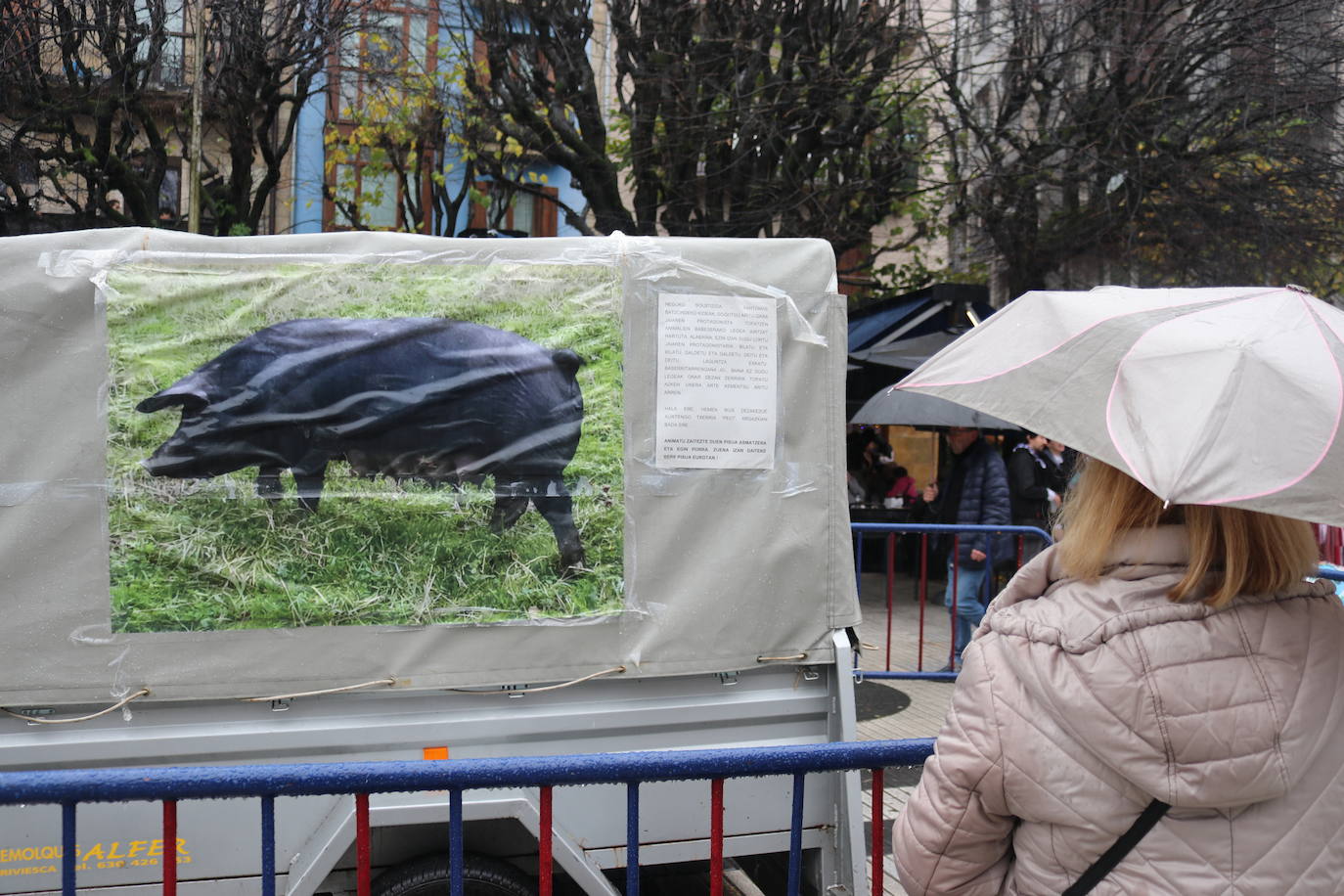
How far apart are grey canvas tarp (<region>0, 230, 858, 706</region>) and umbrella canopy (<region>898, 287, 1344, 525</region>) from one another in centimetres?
152

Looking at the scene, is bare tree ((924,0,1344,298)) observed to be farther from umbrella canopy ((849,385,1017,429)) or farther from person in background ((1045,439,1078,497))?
umbrella canopy ((849,385,1017,429))

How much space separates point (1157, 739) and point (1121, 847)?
0.19 meters

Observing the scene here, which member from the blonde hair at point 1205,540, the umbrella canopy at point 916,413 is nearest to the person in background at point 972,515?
the umbrella canopy at point 916,413

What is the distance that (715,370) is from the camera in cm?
354

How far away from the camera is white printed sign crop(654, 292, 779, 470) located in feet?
11.5

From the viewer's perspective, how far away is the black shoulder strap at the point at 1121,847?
5.41ft

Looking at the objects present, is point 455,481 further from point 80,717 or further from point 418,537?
point 80,717

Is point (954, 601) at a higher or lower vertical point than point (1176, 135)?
lower

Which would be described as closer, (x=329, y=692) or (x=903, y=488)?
(x=329, y=692)

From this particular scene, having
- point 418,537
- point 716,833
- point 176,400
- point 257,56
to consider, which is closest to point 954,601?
point 418,537

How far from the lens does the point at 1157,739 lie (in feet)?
5.27

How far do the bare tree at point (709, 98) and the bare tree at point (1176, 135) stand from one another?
1.29 metres

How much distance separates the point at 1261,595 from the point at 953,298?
460 inches

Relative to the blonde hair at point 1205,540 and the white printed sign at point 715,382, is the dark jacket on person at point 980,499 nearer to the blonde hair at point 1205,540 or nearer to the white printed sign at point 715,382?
the white printed sign at point 715,382
